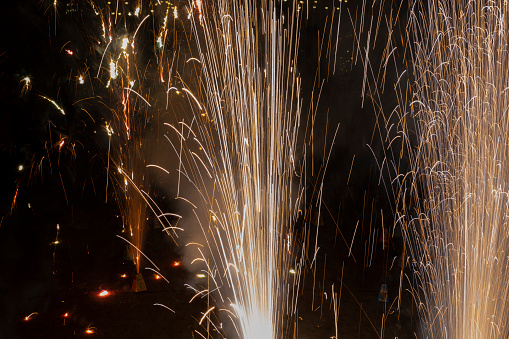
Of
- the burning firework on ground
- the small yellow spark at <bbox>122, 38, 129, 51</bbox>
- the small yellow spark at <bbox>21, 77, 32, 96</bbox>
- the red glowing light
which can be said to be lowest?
the red glowing light

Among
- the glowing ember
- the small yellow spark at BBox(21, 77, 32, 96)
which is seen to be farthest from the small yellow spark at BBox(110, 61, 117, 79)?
the glowing ember

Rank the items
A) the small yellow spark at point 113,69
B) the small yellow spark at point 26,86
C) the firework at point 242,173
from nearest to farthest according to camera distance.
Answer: the firework at point 242,173 < the small yellow spark at point 26,86 < the small yellow spark at point 113,69

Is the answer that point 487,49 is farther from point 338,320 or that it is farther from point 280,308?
point 280,308

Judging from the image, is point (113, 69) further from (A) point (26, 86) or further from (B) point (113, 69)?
(A) point (26, 86)

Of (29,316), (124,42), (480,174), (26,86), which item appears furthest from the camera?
(124,42)

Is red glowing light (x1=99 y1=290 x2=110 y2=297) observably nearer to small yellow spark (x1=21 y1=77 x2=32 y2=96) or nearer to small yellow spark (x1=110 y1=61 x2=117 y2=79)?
small yellow spark (x1=21 y1=77 x2=32 y2=96)

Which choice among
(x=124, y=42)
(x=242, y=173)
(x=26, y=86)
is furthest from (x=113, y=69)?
(x=242, y=173)

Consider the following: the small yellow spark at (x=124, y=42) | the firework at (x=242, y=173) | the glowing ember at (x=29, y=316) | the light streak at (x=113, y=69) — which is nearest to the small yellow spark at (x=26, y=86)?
the light streak at (x=113, y=69)

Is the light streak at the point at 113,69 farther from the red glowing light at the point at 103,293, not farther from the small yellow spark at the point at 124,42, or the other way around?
the red glowing light at the point at 103,293

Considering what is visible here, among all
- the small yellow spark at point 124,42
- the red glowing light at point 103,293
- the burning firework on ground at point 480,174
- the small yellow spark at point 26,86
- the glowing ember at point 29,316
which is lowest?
the red glowing light at point 103,293

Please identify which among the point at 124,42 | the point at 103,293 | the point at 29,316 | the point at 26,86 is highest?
the point at 124,42

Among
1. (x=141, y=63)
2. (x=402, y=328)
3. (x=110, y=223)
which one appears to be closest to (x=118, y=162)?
(x=110, y=223)
